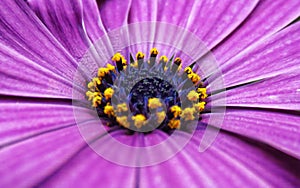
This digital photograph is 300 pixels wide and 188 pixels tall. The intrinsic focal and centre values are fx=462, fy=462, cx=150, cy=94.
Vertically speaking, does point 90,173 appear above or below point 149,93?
below

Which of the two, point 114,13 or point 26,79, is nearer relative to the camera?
point 26,79

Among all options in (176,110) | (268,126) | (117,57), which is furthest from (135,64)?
(268,126)

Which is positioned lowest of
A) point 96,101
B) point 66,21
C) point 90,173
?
point 90,173

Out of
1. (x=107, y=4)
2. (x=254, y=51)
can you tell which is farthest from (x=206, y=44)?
(x=107, y=4)

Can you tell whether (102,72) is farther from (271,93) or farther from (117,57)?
(271,93)

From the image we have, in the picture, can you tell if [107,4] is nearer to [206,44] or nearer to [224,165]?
[206,44]

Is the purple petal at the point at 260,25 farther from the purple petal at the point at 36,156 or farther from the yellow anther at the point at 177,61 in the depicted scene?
the purple petal at the point at 36,156

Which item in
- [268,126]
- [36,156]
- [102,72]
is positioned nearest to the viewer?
[36,156]
